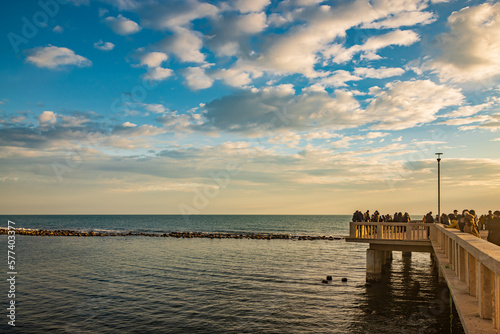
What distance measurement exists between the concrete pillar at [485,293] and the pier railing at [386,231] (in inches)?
662

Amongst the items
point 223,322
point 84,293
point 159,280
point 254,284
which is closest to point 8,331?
point 84,293

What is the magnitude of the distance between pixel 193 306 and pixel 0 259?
2756 centimetres

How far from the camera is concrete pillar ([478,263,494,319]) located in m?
5.82

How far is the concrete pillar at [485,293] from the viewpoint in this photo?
5816 mm

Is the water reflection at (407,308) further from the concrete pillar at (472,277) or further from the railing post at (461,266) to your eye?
the concrete pillar at (472,277)

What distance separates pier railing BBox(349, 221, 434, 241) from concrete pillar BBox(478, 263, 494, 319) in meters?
16.8

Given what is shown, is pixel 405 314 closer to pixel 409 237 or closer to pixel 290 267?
pixel 409 237

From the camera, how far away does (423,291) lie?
22797 millimetres

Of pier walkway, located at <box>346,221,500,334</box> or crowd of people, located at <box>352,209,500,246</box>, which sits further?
crowd of people, located at <box>352,209,500,246</box>

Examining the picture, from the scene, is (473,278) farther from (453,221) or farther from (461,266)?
(453,221)

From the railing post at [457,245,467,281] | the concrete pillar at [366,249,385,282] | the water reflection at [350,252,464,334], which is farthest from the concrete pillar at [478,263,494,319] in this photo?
the concrete pillar at [366,249,385,282]

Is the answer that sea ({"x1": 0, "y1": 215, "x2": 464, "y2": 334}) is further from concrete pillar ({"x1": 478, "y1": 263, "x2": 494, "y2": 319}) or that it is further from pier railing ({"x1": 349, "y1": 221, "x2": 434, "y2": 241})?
concrete pillar ({"x1": 478, "y1": 263, "x2": 494, "y2": 319})

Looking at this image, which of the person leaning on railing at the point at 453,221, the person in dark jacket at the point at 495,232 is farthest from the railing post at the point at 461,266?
the person leaning on railing at the point at 453,221

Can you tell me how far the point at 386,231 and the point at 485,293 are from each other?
17.7m
